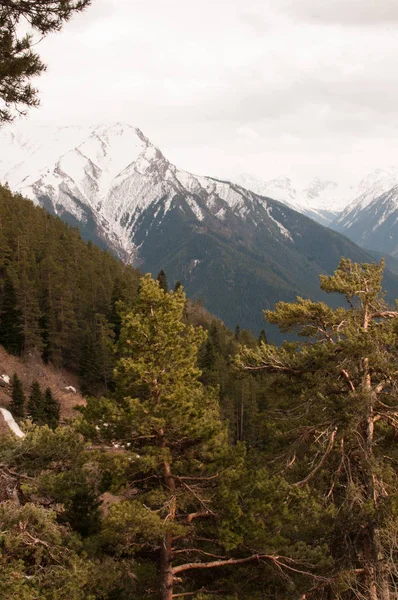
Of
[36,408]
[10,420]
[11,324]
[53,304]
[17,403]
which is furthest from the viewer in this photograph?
[53,304]

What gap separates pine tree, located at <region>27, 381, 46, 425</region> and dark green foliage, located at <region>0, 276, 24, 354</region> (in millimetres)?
12426

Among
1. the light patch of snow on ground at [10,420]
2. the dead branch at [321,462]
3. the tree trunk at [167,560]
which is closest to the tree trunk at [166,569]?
the tree trunk at [167,560]

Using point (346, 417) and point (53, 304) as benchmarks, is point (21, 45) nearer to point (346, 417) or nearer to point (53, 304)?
point (346, 417)

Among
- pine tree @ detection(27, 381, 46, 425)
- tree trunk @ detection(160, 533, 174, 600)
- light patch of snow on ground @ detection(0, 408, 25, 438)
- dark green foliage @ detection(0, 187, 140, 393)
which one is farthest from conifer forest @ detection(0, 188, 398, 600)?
dark green foliage @ detection(0, 187, 140, 393)

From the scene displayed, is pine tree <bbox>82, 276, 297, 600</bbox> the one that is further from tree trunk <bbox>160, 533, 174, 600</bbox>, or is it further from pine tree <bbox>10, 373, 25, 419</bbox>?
pine tree <bbox>10, 373, 25, 419</bbox>

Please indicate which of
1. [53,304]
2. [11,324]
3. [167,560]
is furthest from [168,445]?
[53,304]

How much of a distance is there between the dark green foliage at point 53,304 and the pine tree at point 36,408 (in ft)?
26.6

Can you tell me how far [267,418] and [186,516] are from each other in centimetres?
349

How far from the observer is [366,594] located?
12.0 metres

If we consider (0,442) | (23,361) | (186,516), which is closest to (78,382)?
(23,361)

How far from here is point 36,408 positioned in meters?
39.2

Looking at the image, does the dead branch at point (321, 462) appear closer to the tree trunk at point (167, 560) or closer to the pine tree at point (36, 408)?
the tree trunk at point (167, 560)

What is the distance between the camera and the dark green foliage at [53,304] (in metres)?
51.3

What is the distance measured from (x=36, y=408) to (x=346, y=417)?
32.2 m
